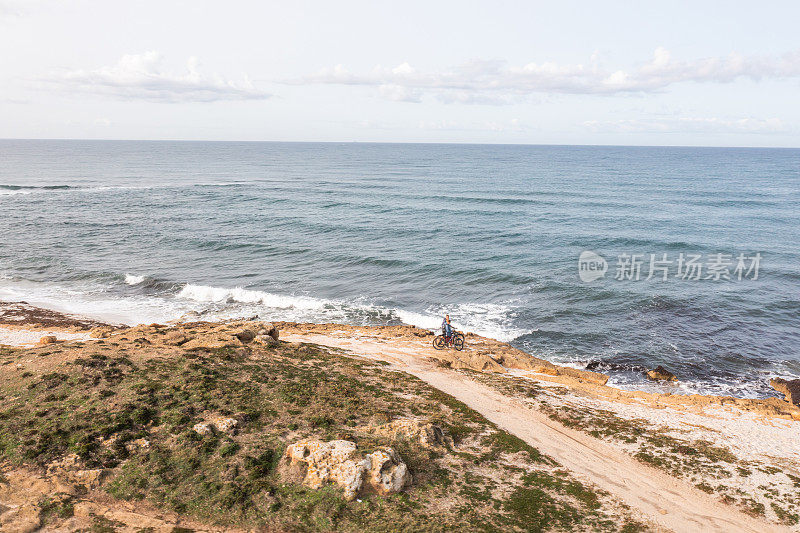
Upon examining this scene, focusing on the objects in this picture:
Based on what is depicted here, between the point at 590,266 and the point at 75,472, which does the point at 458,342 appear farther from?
the point at 590,266

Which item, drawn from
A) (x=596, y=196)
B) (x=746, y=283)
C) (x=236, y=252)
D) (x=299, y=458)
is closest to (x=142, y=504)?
(x=299, y=458)

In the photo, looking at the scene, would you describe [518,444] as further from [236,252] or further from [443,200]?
[443,200]

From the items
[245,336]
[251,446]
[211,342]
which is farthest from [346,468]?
[245,336]

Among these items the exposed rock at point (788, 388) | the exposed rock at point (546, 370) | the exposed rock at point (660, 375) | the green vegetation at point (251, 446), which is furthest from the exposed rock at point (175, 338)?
the exposed rock at point (788, 388)

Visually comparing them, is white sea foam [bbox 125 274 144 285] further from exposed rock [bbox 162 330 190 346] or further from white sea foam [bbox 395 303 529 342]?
white sea foam [bbox 395 303 529 342]

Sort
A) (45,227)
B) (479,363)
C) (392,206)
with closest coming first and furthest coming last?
(479,363), (45,227), (392,206)

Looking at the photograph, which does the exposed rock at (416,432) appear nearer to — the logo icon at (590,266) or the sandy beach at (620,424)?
the sandy beach at (620,424)

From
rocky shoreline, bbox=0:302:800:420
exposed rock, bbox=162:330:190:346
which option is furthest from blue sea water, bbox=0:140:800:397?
exposed rock, bbox=162:330:190:346
